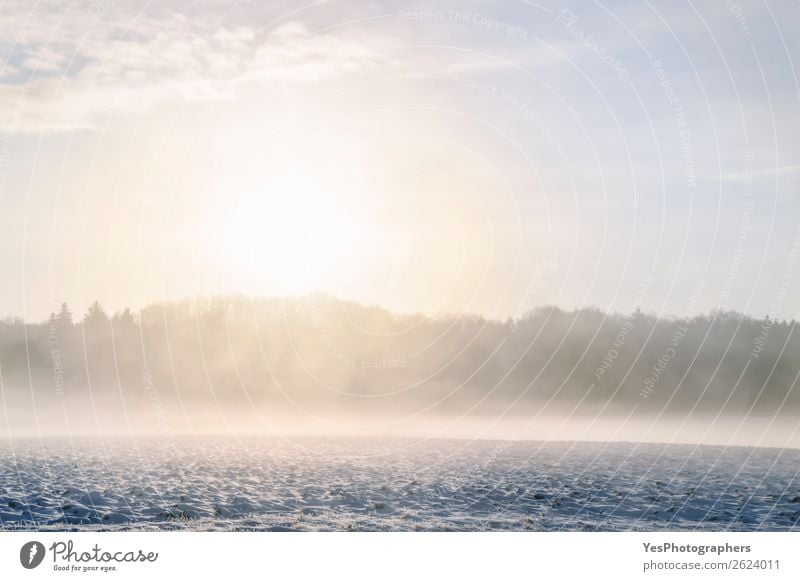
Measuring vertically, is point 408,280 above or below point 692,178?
below

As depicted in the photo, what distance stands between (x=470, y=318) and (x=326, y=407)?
431 inches

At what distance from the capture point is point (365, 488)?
39.8 m

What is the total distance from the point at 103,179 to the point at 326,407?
20436 millimetres

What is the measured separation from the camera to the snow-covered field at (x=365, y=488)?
33312 millimetres

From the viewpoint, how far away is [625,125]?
156ft

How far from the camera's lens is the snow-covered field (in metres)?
33.3

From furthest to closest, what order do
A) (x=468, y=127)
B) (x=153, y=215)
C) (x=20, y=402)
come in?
(x=20, y=402) < (x=468, y=127) < (x=153, y=215)
